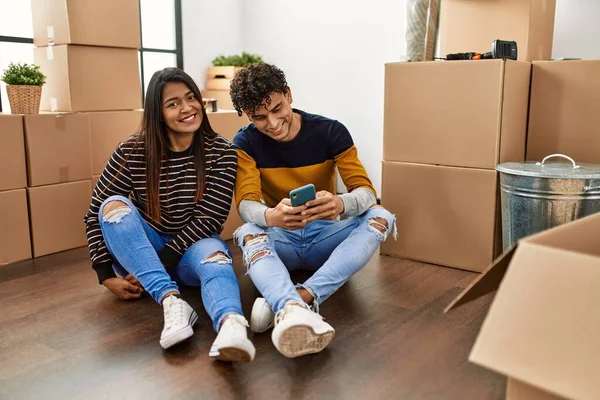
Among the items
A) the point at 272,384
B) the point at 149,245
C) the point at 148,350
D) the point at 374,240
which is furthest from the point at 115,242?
the point at 374,240

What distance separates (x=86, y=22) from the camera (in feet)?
8.30

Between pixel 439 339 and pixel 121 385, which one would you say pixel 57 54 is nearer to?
pixel 121 385

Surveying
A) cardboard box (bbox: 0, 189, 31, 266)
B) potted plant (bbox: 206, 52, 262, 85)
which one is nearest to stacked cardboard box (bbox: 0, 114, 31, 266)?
cardboard box (bbox: 0, 189, 31, 266)

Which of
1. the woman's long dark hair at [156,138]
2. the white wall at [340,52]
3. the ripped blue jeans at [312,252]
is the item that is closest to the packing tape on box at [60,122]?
the woman's long dark hair at [156,138]

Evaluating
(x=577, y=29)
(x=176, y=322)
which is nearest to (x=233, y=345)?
(x=176, y=322)

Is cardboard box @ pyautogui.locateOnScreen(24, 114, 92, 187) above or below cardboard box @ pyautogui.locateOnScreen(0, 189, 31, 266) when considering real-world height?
above

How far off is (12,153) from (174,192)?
93 centimetres

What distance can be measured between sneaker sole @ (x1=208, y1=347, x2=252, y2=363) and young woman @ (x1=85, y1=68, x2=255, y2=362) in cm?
34

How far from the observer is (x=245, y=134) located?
1.92 m

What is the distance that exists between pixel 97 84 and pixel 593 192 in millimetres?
2076

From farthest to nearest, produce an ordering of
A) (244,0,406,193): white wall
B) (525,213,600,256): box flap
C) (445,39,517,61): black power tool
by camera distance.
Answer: (244,0,406,193): white wall < (445,39,517,61): black power tool < (525,213,600,256): box flap

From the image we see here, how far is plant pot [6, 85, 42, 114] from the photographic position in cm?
236

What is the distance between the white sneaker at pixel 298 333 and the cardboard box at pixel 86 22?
175cm

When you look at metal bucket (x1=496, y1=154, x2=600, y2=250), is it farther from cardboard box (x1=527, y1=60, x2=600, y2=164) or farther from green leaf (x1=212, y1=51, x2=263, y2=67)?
green leaf (x1=212, y1=51, x2=263, y2=67)
